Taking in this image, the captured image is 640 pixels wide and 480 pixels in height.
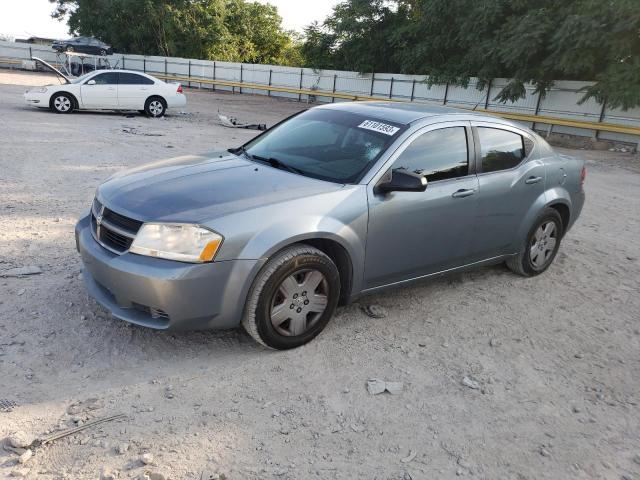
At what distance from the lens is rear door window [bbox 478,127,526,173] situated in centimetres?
448

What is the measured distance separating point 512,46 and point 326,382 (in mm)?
17920

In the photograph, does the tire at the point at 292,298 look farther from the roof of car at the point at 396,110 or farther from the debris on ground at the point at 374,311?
the roof of car at the point at 396,110

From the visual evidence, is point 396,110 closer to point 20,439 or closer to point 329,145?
point 329,145

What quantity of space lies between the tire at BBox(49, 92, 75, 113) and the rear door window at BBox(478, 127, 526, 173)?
1425 cm

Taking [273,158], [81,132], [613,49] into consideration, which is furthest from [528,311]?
[613,49]

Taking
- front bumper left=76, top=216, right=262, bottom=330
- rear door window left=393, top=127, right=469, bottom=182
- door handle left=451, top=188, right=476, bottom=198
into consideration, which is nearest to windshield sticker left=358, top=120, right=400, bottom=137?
rear door window left=393, top=127, right=469, bottom=182

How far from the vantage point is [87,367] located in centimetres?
323

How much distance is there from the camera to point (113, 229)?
134 inches

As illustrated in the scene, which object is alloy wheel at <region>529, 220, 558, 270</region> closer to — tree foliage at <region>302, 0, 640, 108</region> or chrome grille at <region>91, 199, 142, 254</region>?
chrome grille at <region>91, 199, 142, 254</region>

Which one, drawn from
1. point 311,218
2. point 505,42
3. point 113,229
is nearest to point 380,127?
point 311,218

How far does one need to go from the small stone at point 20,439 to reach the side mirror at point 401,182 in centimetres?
248

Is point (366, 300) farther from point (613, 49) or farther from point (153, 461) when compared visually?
point (613, 49)

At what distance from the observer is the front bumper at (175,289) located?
10.2ft

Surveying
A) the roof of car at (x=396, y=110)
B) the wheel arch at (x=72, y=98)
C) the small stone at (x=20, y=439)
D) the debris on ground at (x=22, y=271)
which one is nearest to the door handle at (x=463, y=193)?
the roof of car at (x=396, y=110)
